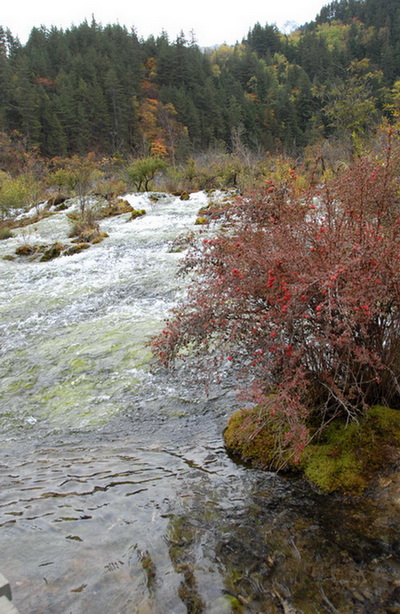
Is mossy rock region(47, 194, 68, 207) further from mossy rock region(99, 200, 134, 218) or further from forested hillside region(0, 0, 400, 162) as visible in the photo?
forested hillside region(0, 0, 400, 162)

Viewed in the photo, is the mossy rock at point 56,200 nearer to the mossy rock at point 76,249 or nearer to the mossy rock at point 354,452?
the mossy rock at point 76,249

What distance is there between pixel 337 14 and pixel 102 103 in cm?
7931

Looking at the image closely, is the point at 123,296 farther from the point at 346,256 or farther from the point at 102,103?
the point at 102,103

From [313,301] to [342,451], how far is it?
1.19 m

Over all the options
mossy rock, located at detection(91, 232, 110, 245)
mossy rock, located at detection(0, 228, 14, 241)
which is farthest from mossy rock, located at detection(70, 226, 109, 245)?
mossy rock, located at detection(0, 228, 14, 241)

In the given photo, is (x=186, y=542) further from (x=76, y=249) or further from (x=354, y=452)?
(x=76, y=249)

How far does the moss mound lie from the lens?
111 inches

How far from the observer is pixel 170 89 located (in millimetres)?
54594

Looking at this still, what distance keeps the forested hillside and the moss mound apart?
27296 millimetres

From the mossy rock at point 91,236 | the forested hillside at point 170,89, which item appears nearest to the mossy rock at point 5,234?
the mossy rock at point 91,236

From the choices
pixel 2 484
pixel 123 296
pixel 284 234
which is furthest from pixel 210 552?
pixel 123 296

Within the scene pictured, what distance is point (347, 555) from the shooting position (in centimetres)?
222

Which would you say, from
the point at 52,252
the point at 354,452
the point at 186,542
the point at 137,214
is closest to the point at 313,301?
the point at 354,452

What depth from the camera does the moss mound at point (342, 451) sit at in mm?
2830
